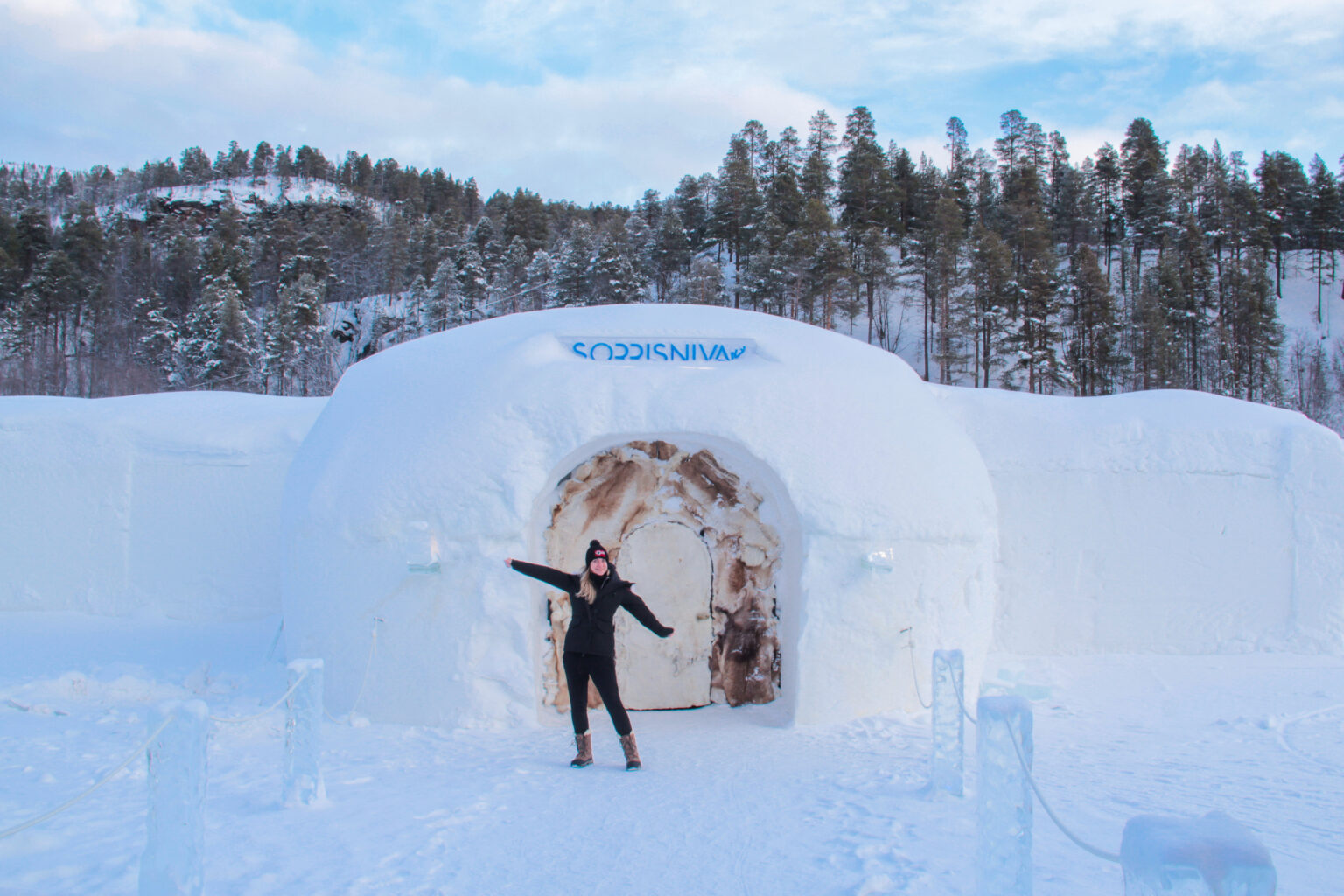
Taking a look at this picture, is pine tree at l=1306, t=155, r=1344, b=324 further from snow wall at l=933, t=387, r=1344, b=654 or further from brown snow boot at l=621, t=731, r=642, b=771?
brown snow boot at l=621, t=731, r=642, b=771

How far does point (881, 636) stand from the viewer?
19.6 ft

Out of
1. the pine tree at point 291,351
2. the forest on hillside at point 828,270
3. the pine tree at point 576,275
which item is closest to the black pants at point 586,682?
the forest on hillside at point 828,270

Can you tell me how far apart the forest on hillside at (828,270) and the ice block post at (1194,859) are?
28006mm

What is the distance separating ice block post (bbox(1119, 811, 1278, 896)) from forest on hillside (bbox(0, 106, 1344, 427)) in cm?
2801

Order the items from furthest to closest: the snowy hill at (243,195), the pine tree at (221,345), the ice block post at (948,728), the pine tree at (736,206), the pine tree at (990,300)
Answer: the snowy hill at (243,195) → the pine tree at (736,206) → the pine tree at (221,345) → the pine tree at (990,300) → the ice block post at (948,728)

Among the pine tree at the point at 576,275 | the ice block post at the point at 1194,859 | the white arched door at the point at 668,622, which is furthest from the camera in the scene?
the pine tree at the point at 576,275

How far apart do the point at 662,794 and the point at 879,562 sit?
8.05 ft

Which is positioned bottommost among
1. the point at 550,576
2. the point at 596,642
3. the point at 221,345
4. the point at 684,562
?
the point at 596,642

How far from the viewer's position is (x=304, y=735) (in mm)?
4137

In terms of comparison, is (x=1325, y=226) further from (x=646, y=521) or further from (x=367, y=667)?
(x=367, y=667)

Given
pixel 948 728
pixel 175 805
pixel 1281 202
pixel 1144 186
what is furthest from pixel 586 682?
pixel 1281 202

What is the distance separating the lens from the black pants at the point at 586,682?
470cm

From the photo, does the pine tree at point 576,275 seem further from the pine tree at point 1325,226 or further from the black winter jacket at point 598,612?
the pine tree at point 1325,226

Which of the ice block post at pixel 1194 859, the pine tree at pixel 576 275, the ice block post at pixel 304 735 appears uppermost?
the pine tree at pixel 576 275
